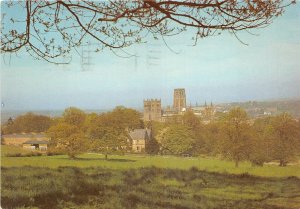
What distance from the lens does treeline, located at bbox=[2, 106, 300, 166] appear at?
3939 millimetres

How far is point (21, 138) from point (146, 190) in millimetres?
1017

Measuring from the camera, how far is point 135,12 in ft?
12.5

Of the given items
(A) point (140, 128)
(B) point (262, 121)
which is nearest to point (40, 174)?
(A) point (140, 128)

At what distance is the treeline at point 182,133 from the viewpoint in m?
3.94

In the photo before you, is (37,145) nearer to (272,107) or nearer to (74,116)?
(74,116)

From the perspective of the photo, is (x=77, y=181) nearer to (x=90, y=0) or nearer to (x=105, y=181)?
(x=105, y=181)

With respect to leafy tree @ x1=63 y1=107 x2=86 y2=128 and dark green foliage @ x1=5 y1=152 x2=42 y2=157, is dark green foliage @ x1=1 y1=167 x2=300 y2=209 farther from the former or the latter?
leafy tree @ x1=63 y1=107 x2=86 y2=128

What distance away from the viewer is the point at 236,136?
398 centimetres

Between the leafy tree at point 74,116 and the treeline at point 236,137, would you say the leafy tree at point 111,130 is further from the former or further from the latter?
the treeline at point 236,137

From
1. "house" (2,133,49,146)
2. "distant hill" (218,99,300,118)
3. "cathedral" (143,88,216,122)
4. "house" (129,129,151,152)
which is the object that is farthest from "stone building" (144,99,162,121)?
"house" (2,133,49,146)

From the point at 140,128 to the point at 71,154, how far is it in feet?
1.78

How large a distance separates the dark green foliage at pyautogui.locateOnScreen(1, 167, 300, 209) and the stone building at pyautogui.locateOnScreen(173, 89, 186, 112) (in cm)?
46

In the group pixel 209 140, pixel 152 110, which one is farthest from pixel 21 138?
pixel 209 140

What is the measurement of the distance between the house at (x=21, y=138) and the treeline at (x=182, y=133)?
0.12ft
